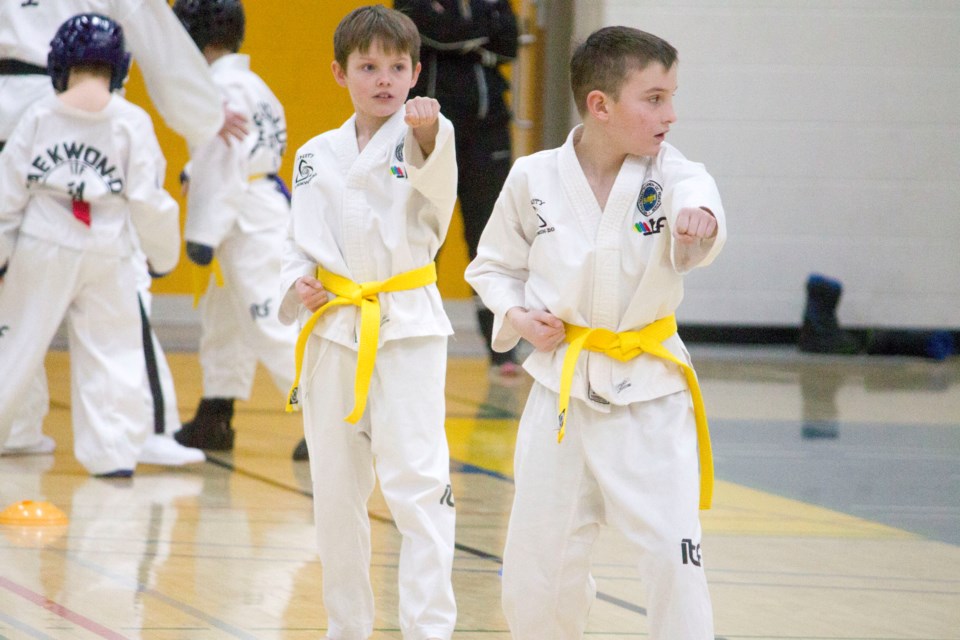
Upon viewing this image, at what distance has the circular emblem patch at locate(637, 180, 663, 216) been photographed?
277cm

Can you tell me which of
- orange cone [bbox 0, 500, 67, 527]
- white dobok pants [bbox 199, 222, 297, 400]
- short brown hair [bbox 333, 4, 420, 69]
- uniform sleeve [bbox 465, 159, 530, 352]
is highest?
short brown hair [bbox 333, 4, 420, 69]

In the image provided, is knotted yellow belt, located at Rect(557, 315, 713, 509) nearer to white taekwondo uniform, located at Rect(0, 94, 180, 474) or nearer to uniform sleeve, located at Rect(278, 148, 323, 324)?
uniform sleeve, located at Rect(278, 148, 323, 324)

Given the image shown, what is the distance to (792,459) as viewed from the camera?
235 inches

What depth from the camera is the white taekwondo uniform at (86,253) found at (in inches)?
193

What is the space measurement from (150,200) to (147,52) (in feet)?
2.85

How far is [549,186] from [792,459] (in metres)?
3.43

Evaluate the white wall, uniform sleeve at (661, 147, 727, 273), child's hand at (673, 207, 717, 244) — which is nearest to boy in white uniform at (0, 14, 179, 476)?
uniform sleeve at (661, 147, 727, 273)

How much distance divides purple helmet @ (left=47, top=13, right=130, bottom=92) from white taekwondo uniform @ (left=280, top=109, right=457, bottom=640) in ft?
6.10

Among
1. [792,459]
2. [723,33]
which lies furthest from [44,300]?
[723,33]

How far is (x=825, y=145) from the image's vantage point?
9523 mm

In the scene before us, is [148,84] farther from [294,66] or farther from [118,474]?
[294,66]

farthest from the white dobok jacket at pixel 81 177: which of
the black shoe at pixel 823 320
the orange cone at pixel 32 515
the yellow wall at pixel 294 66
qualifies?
the black shoe at pixel 823 320

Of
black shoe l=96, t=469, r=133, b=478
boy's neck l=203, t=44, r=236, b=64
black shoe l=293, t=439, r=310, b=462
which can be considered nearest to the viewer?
black shoe l=96, t=469, r=133, b=478

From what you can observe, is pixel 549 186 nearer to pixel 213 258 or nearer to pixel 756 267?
pixel 213 258
